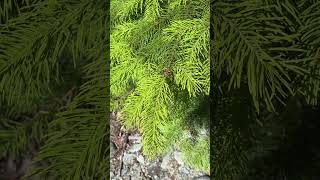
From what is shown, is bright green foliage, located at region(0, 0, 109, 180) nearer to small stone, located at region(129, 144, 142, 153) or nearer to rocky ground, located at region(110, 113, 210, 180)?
rocky ground, located at region(110, 113, 210, 180)

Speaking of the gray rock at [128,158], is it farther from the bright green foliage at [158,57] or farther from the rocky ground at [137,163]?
the bright green foliage at [158,57]

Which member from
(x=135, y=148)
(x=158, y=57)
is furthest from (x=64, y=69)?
(x=135, y=148)

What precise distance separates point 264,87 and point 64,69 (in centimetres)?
22

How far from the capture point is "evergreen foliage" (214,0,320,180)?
1.41ft

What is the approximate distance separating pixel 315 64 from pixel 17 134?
1.11 ft

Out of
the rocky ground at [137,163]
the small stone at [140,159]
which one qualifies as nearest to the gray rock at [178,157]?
the rocky ground at [137,163]

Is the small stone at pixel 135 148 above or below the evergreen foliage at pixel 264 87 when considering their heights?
below

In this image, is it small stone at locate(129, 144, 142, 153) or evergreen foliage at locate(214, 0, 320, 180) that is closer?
evergreen foliage at locate(214, 0, 320, 180)

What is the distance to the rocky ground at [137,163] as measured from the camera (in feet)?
2.43

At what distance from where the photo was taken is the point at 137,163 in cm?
90

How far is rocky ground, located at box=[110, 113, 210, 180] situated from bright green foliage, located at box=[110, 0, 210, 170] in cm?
16

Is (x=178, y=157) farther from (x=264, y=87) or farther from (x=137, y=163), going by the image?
(x=264, y=87)

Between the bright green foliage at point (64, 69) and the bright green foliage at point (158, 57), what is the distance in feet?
0.16

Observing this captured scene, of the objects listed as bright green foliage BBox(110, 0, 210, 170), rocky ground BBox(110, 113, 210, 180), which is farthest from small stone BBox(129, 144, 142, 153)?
bright green foliage BBox(110, 0, 210, 170)
